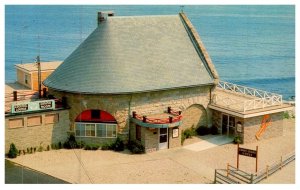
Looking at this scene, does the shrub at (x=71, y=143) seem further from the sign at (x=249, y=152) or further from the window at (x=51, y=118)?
the sign at (x=249, y=152)

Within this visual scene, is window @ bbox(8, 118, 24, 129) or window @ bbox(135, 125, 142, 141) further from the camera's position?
window @ bbox(135, 125, 142, 141)

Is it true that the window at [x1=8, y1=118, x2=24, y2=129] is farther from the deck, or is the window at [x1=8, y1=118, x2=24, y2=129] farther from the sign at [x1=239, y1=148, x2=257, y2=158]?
the sign at [x1=239, y1=148, x2=257, y2=158]

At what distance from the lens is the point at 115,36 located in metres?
35.8

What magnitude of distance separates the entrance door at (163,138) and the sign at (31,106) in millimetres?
7953

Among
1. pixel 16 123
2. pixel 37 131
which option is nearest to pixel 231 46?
pixel 37 131

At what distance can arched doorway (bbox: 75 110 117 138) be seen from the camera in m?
34.3

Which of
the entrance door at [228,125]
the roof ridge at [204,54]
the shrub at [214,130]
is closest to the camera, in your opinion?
the entrance door at [228,125]

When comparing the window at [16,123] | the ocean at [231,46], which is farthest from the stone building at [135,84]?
the ocean at [231,46]

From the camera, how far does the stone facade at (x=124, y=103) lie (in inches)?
1336

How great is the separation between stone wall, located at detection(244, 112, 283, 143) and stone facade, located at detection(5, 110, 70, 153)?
1345cm

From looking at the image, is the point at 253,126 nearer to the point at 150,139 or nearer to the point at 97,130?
the point at 150,139

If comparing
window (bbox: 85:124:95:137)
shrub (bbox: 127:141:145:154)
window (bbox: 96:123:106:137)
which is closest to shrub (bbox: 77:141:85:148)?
window (bbox: 85:124:95:137)

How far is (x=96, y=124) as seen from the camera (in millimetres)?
A: 34344

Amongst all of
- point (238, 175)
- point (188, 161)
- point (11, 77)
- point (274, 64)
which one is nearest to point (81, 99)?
point (188, 161)
